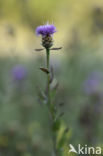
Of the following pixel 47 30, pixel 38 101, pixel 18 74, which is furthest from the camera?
pixel 18 74

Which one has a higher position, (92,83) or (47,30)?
(47,30)

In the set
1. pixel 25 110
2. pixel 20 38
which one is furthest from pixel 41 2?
pixel 25 110

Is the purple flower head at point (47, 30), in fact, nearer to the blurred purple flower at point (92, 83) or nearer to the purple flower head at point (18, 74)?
the blurred purple flower at point (92, 83)

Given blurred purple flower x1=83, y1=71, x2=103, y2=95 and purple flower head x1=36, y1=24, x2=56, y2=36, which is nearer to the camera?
purple flower head x1=36, y1=24, x2=56, y2=36

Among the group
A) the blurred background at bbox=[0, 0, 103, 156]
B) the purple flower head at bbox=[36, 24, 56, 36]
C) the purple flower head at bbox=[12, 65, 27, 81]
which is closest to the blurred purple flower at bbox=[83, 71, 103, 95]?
the blurred background at bbox=[0, 0, 103, 156]

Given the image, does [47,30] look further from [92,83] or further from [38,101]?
[92,83]

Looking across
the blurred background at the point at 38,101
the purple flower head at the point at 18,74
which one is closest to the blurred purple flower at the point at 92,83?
the blurred background at the point at 38,101

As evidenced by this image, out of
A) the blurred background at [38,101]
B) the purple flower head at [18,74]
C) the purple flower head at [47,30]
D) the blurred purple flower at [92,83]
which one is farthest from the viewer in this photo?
the purple flower head at [18,74]

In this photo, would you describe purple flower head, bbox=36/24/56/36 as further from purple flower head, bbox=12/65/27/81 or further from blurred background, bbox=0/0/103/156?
purple flower head, bbox=12/65/27/81

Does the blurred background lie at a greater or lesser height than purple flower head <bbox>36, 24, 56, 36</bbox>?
lesser

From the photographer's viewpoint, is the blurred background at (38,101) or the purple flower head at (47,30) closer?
the purple flower head at (47,30)

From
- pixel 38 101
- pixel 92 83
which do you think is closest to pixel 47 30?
pixel 38 101
